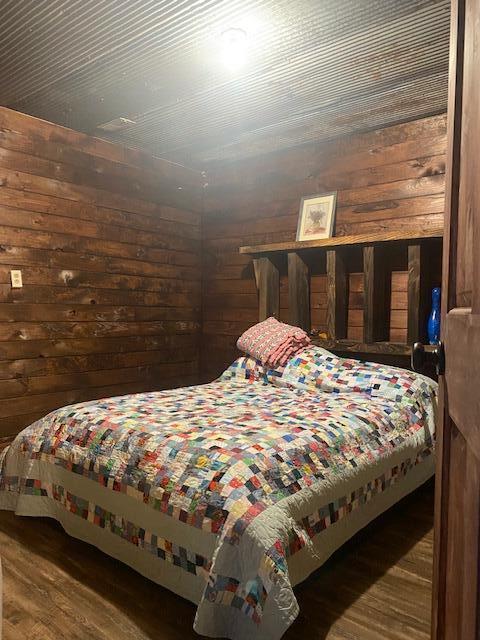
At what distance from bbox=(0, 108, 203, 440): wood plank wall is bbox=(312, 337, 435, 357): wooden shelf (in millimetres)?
1385

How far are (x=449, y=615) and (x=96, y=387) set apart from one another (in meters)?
3.13

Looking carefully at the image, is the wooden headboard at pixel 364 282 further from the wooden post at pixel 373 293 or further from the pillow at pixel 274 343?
the pillow at pixel 274 343

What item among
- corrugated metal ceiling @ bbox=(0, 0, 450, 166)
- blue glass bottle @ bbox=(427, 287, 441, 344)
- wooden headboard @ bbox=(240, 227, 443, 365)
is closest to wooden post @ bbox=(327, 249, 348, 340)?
wooden headboard @ bbox=(240, 227, 443, 365)

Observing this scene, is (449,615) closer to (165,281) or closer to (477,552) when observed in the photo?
(477,552)

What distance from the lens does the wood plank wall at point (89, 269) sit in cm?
307

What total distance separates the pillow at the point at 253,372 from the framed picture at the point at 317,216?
3.42ft

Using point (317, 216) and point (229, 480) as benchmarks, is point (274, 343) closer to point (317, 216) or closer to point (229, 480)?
point (317, 216)

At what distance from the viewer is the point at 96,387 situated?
3.54 meters

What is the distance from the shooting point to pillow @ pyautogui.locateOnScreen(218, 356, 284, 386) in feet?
10.1

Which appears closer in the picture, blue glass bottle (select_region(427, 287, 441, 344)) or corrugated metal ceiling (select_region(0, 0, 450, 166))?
corrugated metal ceiling (select_region(0, 0, 450, 166))

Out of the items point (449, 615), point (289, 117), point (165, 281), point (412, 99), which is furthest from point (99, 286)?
point (449, 615)

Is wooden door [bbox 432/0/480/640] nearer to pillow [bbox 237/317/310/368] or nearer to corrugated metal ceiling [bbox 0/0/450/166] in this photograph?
corrugated metal ceiling [bbox 0/0/450/166]

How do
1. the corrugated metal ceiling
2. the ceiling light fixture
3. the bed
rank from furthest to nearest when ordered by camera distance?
the ceiling light fixture < the corrugated metal ceiling < the bed

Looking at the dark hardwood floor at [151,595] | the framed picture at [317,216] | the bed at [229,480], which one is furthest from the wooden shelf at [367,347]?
the dark hardwood floor at [151,595]
